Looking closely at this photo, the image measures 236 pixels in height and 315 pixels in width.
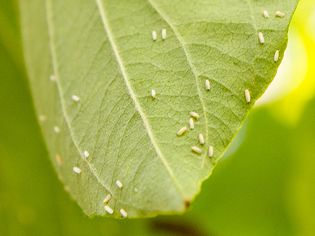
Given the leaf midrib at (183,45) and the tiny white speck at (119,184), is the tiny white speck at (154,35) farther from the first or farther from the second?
the tiny white speck at (119,184)

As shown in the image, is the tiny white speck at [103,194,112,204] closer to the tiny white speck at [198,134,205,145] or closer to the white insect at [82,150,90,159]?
the white insect at [82,150,90,159]

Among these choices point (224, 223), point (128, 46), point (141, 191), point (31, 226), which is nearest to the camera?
point (141, 191)

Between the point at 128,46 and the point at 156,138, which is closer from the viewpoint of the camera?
the point at 156,138

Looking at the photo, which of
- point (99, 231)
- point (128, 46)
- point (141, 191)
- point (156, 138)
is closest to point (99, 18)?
point (128, 46)

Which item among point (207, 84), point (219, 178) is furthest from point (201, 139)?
point (219, 178)

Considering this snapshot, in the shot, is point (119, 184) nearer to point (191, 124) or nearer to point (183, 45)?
point (191, 124)

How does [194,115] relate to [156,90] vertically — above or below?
below

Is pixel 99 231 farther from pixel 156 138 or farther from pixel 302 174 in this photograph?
pixel 156 138
